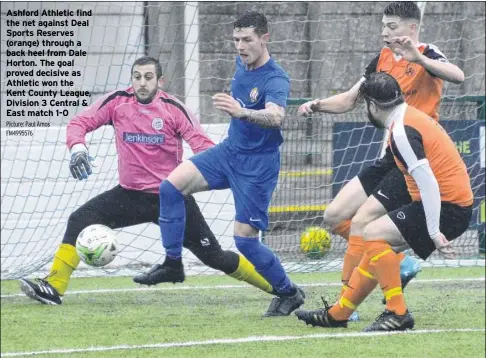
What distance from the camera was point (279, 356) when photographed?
717 cm

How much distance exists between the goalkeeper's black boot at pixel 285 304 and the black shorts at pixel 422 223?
1665 millimetres

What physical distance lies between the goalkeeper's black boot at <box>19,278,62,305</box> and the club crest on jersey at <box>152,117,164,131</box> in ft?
4.42

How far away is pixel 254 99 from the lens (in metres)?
8.32

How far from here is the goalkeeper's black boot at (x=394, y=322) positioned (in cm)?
758

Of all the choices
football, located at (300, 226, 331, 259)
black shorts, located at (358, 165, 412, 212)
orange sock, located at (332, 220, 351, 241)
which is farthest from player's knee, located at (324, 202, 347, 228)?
football, located at (300, 226, 331, 259)

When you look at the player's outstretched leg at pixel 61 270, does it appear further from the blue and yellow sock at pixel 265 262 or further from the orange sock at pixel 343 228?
the orange sock at pixel 343 228

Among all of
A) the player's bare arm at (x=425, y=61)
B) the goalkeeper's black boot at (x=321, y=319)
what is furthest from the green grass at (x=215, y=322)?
the player's bare arm at (x=425, y=61)

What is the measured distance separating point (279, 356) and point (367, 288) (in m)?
0.76

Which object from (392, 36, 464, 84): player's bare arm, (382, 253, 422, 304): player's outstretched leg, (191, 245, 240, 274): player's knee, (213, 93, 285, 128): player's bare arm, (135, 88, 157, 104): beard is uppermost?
(392, 36, 464, 84): player's bare arm

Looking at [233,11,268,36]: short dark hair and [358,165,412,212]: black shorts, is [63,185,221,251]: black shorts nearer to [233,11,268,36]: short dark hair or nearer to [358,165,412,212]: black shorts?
[233,11,268,36]: short dark hair

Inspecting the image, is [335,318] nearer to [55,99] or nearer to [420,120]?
[420,120]

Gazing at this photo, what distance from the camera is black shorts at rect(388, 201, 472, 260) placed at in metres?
7.21

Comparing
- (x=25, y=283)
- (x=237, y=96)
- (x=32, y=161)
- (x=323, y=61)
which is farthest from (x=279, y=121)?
(x=323, y=61)

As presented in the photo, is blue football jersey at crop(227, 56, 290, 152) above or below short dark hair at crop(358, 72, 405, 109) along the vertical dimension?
below
